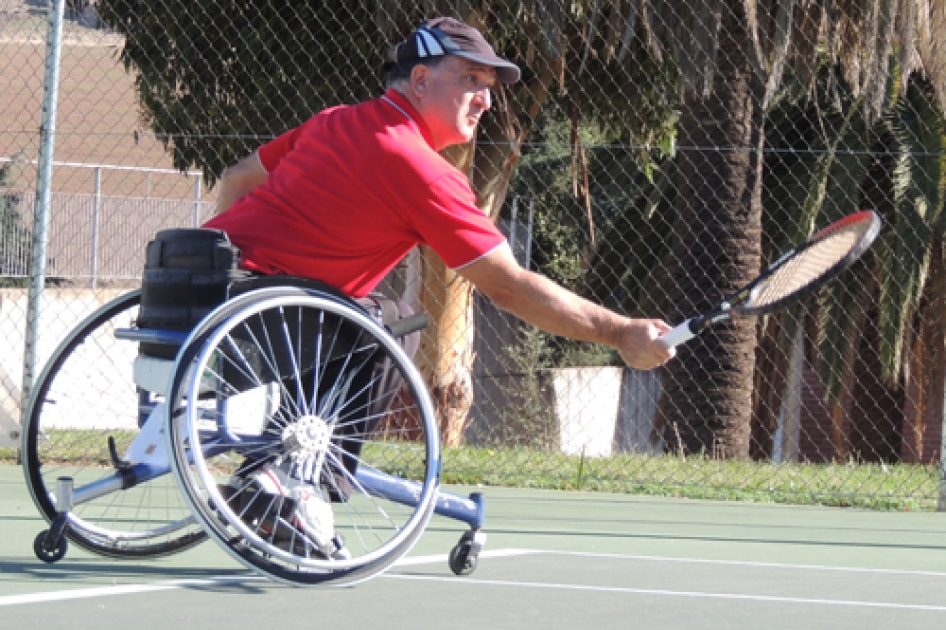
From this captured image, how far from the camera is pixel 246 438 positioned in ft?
12.4

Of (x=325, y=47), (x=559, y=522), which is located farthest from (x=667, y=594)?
(x=325, y=47)

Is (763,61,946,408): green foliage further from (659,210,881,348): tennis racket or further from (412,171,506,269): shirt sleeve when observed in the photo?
(412,171,506,269): shirt sleeve

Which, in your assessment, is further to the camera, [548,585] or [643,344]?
[548,585]

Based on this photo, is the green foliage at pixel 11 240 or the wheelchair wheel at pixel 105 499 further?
the green foliage at pixel 11 240

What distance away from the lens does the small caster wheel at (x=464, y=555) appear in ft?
13.4

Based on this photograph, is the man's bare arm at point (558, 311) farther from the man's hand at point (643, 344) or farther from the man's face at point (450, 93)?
the man's face at point (450, 93)

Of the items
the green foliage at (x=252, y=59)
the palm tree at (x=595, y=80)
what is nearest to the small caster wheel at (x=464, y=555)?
the palm tree at (x=595, y=80)

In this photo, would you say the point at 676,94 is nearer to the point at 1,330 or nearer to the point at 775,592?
the point at 1,330

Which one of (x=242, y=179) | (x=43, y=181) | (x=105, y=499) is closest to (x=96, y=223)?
(x=43, y=181)

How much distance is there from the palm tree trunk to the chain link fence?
2 cm

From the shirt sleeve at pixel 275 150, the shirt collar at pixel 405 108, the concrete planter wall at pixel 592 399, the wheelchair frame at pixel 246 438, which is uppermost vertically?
the shirt collar at pixel 405 108

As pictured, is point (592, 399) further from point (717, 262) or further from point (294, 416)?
point (294, 416)

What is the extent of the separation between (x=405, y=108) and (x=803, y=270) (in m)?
1.16

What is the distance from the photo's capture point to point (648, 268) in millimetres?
18250
